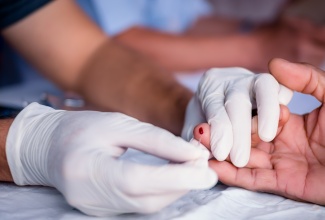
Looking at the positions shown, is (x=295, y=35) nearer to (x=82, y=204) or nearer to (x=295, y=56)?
(x=295, y=56)

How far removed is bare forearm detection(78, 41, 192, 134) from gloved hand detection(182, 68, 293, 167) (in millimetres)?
239

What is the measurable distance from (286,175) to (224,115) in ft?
0.39

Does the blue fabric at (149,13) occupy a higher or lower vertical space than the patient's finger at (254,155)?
higher

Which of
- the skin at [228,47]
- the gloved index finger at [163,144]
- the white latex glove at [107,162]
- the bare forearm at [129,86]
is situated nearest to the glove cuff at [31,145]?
the white latex glove at [107,162]

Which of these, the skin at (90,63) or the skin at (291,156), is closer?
the skin at (291,156)

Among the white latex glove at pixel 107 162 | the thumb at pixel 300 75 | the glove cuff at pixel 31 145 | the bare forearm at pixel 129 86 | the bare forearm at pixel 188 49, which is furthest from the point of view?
the bare forearm at pixel 188 49

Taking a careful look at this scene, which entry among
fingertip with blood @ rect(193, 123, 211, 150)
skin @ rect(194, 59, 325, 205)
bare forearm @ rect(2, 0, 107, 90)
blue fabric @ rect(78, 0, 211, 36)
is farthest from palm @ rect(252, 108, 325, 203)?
blue fabric @ rect(78, 0, 211, 36)

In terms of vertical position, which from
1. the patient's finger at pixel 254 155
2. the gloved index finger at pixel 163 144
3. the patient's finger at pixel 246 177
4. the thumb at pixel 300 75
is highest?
the thumb at pixel 300 75

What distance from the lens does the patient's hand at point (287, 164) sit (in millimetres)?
662

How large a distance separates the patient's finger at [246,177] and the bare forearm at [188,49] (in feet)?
2.85

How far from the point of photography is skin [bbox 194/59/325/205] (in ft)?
2.18

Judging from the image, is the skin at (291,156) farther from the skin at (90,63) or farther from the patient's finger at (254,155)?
the skin at (90,63)

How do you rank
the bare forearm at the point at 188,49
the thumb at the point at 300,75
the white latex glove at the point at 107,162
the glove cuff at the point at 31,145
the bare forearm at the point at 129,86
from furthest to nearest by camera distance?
the bare forearm at the point at 188,49 → the bare forearm at the point at 129,86 → the thumb at the point at 300,75 → the glove cuff at the point at 31,145 → the white latex glove at the point at 107,162

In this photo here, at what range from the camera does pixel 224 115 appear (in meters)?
0.68
